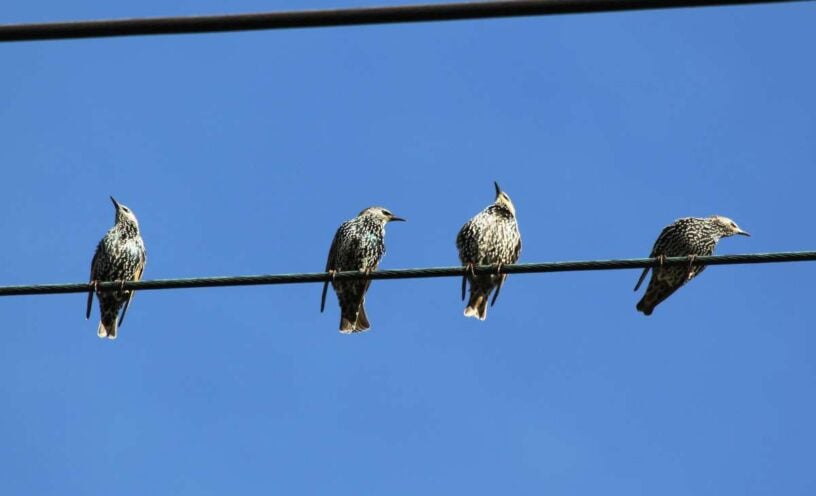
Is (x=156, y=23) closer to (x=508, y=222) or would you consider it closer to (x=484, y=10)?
(x=484, y=10)

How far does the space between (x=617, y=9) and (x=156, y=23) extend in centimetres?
128

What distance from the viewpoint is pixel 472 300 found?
33.9ft

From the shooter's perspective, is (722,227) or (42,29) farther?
(722,227)

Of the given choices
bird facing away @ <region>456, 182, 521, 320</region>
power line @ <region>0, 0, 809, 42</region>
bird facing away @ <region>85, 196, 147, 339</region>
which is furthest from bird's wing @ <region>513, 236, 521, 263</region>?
power line @ <region>0, 0, 809, 42</region>

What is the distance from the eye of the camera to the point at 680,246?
10.5 m

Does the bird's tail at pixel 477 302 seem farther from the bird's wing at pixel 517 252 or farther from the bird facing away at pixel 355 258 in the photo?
the bird facing away at pixel 355 258

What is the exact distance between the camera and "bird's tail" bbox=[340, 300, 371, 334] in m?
10.5

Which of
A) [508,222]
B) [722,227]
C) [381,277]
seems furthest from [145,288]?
[722,227]

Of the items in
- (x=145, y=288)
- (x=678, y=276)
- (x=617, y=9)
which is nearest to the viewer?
(x=617, y=9)

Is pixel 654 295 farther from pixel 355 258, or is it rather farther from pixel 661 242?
pixel 355 258

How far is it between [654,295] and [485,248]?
1.18 metres

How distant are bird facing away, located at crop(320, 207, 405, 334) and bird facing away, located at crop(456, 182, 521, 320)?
575 mm

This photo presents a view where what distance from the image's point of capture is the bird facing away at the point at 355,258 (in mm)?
10438

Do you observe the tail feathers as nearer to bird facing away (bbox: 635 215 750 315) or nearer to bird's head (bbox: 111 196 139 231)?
bird facing away (bbox: 635 215 750 315)
